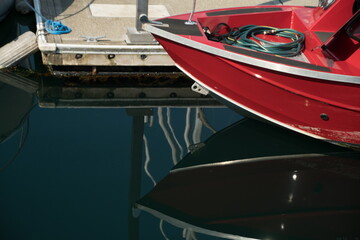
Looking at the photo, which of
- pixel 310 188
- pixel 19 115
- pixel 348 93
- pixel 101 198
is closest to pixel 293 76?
pixel 348 93

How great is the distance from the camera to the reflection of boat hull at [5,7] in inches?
378

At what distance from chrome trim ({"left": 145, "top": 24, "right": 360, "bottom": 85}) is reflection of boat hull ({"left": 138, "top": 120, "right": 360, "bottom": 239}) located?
1.27m

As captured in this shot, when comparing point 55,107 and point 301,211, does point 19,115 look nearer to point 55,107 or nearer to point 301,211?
point 55,107

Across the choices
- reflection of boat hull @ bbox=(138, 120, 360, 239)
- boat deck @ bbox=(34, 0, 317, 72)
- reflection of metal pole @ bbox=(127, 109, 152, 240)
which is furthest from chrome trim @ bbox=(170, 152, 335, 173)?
boat deck @ bbox=(34, 0, 317, 72)

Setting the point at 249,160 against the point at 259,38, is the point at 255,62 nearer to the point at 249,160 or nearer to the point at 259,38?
the point at 259,38

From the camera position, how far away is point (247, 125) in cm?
773

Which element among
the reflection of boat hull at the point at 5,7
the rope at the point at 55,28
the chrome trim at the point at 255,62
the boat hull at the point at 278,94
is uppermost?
the reflection of boat hull at the point at 5,7

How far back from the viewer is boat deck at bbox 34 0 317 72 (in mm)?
7711

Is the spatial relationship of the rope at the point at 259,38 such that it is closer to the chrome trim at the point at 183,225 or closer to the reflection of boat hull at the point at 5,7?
the chrome trim at the point at 183,225

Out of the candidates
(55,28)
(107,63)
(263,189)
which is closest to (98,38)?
(107,63)

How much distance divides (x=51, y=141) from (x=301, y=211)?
3019mm

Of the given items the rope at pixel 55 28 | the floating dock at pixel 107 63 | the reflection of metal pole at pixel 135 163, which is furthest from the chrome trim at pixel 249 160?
the rope at pixel 55 28

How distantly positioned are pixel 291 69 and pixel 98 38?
2754mm

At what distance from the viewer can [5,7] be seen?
974cm
